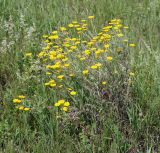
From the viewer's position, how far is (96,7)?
4734 mm

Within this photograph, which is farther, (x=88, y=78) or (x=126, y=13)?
(x=126, y=13)

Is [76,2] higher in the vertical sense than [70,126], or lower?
higher

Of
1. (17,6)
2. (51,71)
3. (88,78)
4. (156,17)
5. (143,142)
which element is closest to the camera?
(143,142)

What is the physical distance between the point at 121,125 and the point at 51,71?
0.94 m

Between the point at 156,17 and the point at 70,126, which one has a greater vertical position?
the point at 156,17

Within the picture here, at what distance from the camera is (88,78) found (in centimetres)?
316

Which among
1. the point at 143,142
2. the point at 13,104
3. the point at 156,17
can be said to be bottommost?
the point at 143,142

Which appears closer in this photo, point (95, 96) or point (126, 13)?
point (95, 96)

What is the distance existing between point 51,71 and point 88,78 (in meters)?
0.49

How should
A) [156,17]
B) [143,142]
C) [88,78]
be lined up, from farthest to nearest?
1. [156,17]
2. [88,78]
3. [143,142]

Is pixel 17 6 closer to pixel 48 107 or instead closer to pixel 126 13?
pixel 126 13

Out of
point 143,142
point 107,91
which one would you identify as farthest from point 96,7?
point 143,142

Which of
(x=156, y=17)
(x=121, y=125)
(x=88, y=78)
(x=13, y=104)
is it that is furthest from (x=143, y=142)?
(x=156, y=17)

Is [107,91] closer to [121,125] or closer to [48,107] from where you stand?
[121,125]
